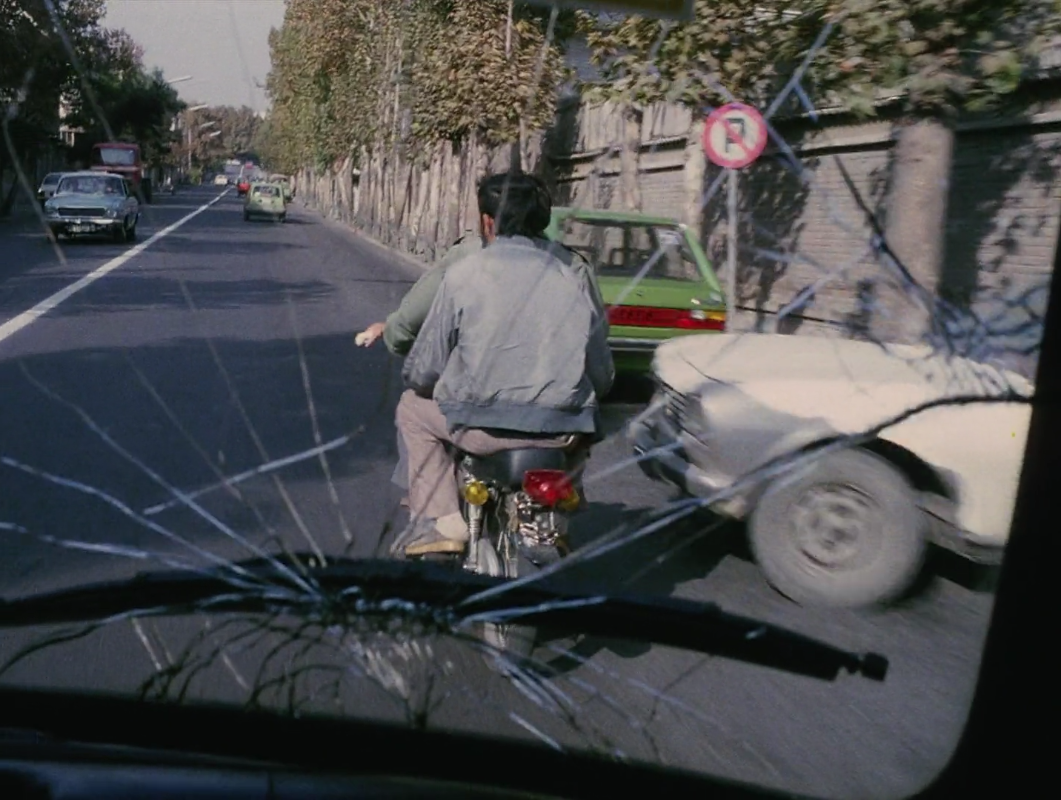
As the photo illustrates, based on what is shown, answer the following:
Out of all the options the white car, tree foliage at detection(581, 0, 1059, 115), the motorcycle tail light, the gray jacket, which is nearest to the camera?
tree foliage at detection(581, 0, 1059, 115)

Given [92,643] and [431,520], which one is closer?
[92,643]

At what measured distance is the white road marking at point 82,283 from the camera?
3030 mm

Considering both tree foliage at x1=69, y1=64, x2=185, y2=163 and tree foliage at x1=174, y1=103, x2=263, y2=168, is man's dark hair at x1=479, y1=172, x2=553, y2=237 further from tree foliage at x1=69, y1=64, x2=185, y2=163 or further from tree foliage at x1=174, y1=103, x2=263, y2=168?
tree foliage at x1=69, y1=64, x2=185, y2=163

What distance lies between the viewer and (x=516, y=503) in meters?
3.88

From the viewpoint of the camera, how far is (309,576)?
2252 mm

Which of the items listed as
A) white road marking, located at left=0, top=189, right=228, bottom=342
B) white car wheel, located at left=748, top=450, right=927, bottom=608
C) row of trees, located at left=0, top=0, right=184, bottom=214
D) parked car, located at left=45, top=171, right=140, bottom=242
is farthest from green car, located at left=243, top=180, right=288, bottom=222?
white car wheel, located at left=748, top=450, right=927, bottom=608

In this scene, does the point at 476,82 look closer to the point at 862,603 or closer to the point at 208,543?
the point at 208,543

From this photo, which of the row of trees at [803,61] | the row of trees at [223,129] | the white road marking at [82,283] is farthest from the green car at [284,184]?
the row of trees at [803,61]

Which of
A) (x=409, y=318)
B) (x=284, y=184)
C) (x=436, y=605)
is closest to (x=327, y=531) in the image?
(x=436, y=605)

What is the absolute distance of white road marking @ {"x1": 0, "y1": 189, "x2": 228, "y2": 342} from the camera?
3.03 metres

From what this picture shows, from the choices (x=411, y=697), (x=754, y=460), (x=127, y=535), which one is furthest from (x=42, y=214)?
(x=754, y=460)

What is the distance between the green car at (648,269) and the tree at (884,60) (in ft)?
1.39

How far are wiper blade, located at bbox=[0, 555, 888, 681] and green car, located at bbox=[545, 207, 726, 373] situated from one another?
84 cm

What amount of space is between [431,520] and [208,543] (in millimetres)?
1267
